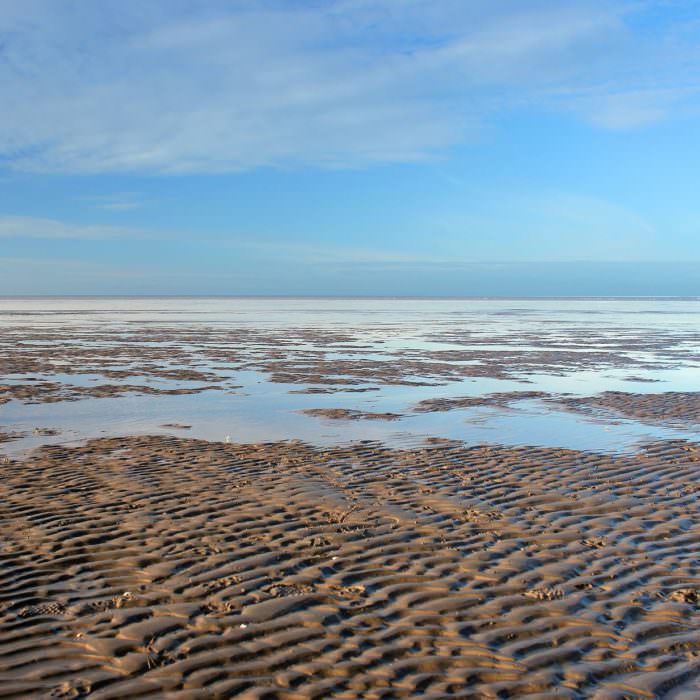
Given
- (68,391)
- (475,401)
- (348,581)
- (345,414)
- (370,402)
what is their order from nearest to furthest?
(348,581) → (345,414) → (370,402) → (475,401) → (68,391)

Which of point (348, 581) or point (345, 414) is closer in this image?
point (348, 581)

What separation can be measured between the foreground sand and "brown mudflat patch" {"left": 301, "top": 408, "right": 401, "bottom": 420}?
4.87 metres

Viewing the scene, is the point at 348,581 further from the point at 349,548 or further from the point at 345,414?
the point at 345,414

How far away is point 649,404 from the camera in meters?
17.9

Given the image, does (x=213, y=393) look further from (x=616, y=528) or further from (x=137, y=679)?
(x=137, y=679)

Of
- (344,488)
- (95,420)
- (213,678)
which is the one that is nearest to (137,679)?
(213,678)

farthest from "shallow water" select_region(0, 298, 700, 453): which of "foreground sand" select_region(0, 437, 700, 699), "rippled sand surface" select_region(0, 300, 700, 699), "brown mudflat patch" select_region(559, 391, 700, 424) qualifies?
"foreground sand" select_region(0, 437, 700, 699)

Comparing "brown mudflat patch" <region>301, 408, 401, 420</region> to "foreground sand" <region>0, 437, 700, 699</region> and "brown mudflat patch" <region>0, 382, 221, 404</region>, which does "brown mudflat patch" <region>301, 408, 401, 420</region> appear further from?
"foreground sand" <region>0, 437, 700, 699</region>

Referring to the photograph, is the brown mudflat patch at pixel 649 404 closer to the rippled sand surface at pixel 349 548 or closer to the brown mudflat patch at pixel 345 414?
the rippled sand surface at pixel 349 548

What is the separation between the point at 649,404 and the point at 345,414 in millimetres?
7811

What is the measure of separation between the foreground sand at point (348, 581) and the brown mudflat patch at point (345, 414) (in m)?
4.87

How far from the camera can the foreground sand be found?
5.07 m

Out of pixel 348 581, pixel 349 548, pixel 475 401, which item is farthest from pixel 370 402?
pixel 348 581

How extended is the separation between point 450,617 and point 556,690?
48.8 inches
